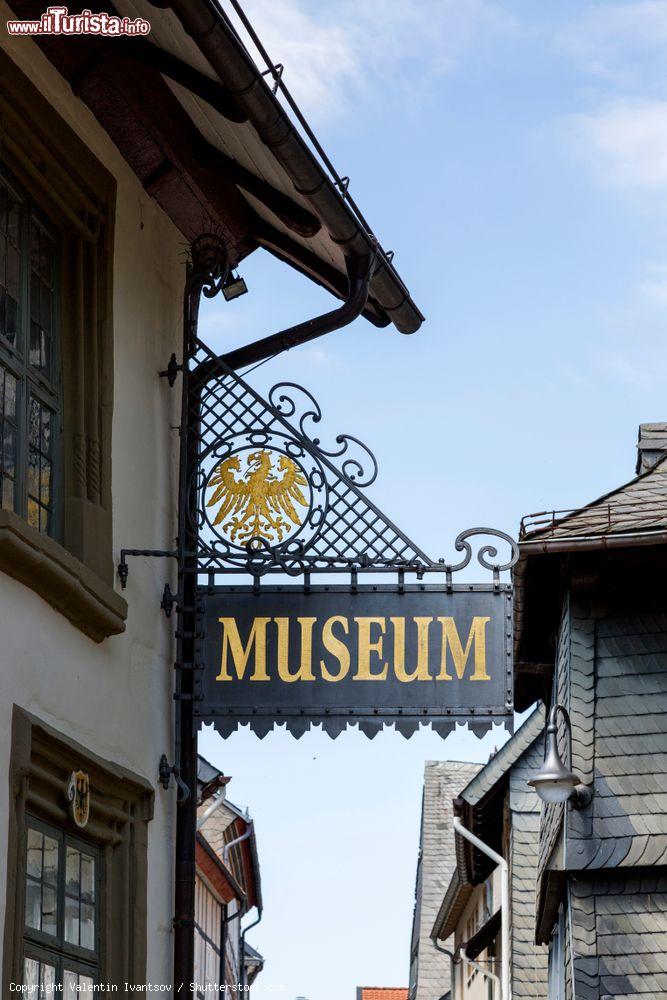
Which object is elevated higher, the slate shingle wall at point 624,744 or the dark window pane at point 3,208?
the dark window pane at point 3,208

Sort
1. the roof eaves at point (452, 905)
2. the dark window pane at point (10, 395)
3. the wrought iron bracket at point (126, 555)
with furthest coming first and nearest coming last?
the roof eaves at point (452, 905)
the wrought iron bracket at point (126, 555)
the dark window pane at point (10, 395)

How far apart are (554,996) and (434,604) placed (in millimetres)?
5977

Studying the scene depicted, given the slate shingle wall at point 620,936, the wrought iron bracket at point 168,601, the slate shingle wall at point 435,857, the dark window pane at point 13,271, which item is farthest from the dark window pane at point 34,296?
the slate shingle wall at point 435,857

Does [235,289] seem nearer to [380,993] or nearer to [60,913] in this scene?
[60,913]

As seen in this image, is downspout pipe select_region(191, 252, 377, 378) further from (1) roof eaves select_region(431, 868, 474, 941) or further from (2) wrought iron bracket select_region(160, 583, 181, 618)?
(1) roof eaves select_region(431, 868, 474, 941)

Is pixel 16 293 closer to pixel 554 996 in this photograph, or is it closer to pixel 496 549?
pixel 496 549

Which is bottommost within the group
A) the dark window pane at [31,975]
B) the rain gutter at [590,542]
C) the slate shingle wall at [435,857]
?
the dark window pane at [31,975]

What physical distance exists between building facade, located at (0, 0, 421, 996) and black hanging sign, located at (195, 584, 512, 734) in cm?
39

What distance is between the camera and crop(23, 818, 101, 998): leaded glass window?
7.26 metres

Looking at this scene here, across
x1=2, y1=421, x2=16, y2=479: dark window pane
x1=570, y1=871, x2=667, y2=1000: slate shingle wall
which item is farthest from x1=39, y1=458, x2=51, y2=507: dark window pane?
x1=570, y1=871, x2=667, y2=1000: slate shingle wall

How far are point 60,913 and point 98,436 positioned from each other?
7.44 ft

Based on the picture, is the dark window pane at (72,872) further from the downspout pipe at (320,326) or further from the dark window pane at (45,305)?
the downspout pipe at (320,326)

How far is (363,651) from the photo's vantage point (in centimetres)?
888

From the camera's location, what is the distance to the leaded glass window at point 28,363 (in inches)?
305
